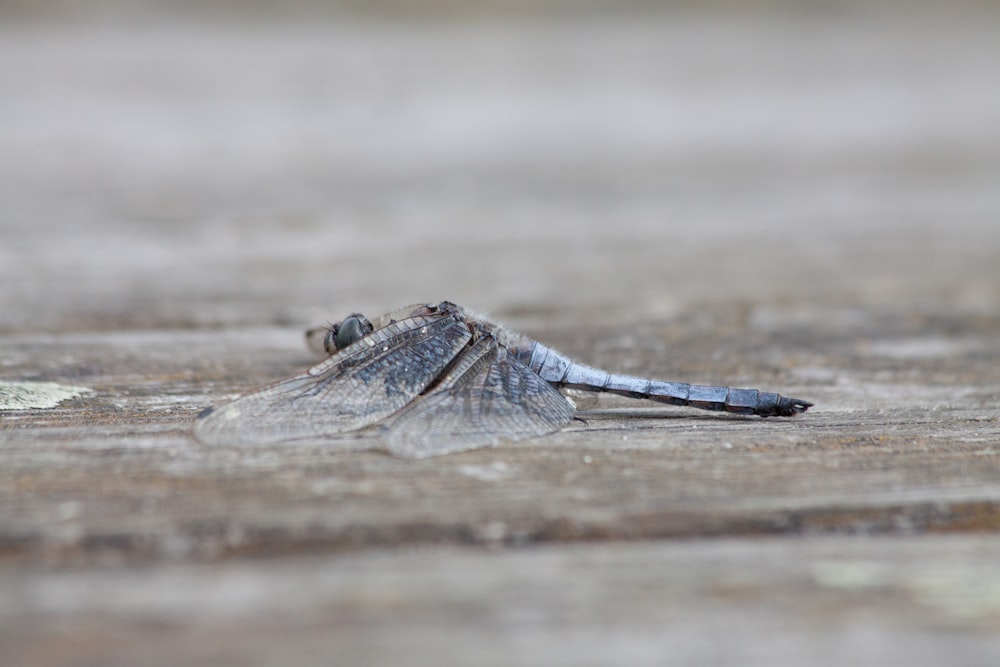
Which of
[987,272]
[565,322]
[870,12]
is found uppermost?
[870,12]

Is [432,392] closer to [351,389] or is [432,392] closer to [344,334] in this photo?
[351,389]

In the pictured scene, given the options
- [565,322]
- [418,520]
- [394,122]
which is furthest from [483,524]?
[394,122]

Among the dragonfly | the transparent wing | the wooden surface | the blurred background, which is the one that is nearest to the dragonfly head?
the dragonfly

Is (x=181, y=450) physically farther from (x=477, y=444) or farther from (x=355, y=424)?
(x=477, y=444)

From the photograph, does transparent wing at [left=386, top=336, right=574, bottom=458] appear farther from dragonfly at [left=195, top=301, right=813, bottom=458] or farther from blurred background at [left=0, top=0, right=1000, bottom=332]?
blurred background at [left=0, top=0, right=1000, bottom=332]

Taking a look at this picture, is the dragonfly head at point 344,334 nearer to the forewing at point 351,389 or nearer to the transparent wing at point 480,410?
the forewing at point 351,389

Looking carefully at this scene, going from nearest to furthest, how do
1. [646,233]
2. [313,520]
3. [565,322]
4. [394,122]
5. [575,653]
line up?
[575,653], [313,520], [565,322], [646,233], [394,122]
